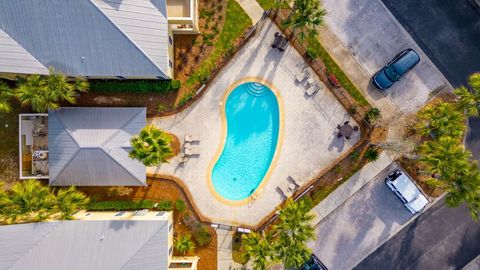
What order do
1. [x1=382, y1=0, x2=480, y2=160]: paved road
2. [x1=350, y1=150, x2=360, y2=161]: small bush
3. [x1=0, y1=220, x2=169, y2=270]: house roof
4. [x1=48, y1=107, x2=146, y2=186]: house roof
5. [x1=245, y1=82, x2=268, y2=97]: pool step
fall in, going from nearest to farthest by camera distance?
1. [x1=0, y1=220, x2=169, y2=270]: house roof
2. [x1=48, y1=107, x2=146, y2=186]: house roof
3. [x1=245, y1=82, x2=268, y2=97]: pool step
4. [x1=350, y1=150, x2=360, y2=161]: small bush
5. [x1=382, y1=0, x2=480, y2=160]: paved road

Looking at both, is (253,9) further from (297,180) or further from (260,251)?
(260,251)

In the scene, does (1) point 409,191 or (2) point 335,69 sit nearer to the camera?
(1) point 409,191

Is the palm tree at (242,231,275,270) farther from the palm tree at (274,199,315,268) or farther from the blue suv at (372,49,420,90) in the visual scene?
the blue suv at (372,49,420,90)

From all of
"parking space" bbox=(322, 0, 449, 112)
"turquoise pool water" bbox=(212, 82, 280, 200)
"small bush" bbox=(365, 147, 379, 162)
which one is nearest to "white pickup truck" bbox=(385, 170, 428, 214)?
"small bush" bbox=(365, 147, 379, 162)

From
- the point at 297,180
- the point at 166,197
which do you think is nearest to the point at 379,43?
the point at 297,180

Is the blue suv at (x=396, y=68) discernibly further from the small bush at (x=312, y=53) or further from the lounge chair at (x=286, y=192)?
the lounge chair at (x=286, y=192)
